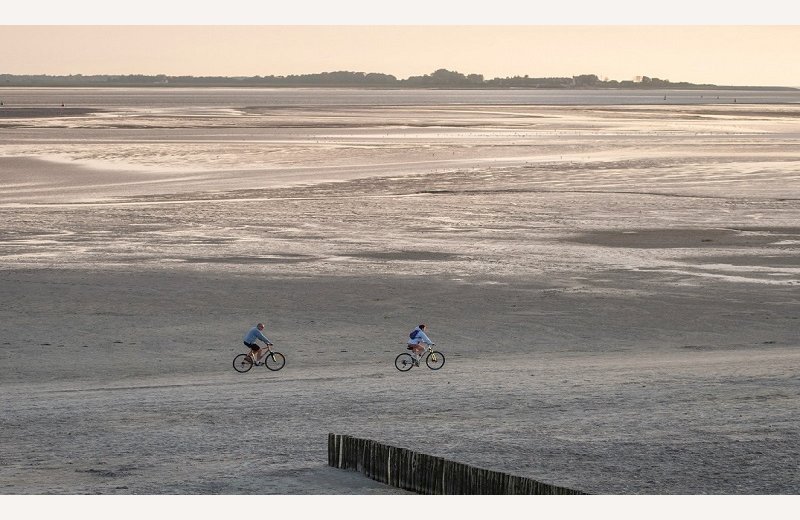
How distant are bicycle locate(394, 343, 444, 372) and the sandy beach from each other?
0.42 metres

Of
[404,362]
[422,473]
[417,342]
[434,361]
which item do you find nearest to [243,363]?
[404,362]

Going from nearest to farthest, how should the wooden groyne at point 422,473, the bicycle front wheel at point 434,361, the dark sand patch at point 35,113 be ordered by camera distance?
the wooden groyne at point 422,473
the bicycle front wheel at point 434,361
the dark sand patch at point 35,113

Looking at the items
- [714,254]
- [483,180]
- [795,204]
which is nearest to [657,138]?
[483,180]

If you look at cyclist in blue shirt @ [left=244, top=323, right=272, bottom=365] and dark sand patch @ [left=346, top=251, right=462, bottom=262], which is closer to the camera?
cyclist in blue shirt @ [left=244, top=323, right=272, bottom=365]

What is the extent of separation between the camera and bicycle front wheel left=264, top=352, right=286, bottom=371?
22694 millimetres

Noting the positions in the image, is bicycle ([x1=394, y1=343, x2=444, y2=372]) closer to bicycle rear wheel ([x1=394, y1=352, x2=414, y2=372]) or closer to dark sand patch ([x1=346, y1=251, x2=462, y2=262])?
bicycle rear wheel ([x1=394, y1=352, x2=414, y2=372])

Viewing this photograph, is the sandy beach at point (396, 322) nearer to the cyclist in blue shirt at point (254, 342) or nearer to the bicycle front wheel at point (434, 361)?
the cyclist in blue shirt at point (254, 342)

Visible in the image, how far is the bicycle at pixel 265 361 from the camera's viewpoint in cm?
2256

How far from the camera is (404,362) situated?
22297mm

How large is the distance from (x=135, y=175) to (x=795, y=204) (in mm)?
28738

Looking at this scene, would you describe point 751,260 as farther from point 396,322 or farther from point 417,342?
point 417,342

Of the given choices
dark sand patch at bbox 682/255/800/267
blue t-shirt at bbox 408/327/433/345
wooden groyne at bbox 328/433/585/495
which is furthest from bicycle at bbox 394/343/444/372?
dark sand patch at bbox 682/255/800/267

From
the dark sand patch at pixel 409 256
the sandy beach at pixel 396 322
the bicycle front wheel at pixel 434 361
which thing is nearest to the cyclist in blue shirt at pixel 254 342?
the sandy beach at pixel 396 322

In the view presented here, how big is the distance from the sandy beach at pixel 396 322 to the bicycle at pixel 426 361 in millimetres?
423
